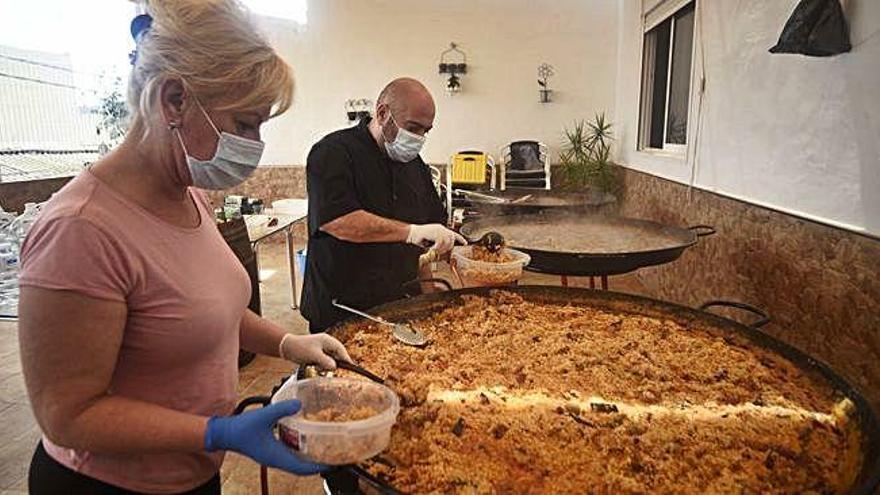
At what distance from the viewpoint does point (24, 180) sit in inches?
164

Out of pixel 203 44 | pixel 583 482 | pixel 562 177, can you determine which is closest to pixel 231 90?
pixel 203 44

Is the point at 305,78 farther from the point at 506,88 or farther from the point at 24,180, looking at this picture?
the point at 24,180

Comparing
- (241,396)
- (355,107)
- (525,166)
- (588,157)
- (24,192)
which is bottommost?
(241,396)

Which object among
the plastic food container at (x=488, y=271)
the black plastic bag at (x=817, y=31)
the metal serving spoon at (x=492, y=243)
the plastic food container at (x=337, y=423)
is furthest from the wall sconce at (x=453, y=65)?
the plastic food container at (x=337, y=423)

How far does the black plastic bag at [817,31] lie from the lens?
1.75 metres

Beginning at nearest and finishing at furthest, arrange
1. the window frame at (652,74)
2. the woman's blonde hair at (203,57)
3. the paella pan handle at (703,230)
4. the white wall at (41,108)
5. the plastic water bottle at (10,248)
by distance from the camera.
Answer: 1. the woman's blonde hair at (203,57)
2. the paella pan handle at (703,230)
3. the plastic water bottle at (10,248)
4. the window frame at (652,74)
5. the white wall at (41,108)

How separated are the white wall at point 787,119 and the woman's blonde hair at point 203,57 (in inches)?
69.8

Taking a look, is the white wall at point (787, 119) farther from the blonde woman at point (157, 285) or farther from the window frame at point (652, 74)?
the blonde woman at point (157, 285)

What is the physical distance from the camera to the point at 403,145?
206cm

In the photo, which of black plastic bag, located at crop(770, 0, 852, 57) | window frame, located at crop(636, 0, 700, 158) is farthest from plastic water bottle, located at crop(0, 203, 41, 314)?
window frame, located at crop(636, 0, 700, 158)

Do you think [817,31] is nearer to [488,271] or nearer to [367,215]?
[488,271]

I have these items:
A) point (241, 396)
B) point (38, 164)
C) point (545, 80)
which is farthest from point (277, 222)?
point (545, 80)

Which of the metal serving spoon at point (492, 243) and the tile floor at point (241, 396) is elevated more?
the metal serving spoon at point (492, 243)

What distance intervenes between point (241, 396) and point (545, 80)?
4.78 meters
